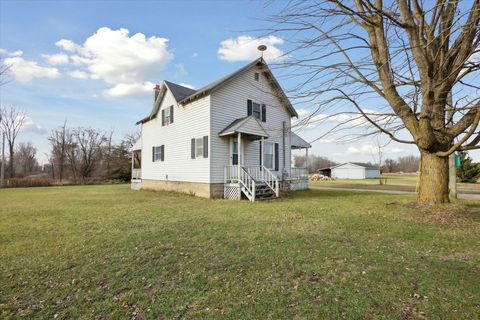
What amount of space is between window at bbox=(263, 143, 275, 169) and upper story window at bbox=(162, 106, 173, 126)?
21.3 feet

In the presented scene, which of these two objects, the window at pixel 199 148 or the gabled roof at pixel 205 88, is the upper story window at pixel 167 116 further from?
the window at pixel 199 148

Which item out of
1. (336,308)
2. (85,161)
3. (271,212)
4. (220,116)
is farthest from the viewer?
(85,161)

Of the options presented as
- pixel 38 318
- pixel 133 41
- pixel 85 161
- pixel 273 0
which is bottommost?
pixel 38 318

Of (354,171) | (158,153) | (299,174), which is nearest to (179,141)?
(158,153)

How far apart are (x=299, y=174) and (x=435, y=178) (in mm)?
10501

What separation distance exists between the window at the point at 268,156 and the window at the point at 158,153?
708cm

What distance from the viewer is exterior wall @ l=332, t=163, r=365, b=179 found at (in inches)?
2009

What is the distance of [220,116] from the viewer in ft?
44.3

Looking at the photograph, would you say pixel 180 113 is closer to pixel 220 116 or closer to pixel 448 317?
pixel 220 116

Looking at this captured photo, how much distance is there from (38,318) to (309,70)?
645 cm

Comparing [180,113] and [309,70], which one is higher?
[180,113]

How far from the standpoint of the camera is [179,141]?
1552cm

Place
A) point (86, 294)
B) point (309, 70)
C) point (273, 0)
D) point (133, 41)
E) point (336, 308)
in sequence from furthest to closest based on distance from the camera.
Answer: point (133, 41) < point (309, 70) < point (273, 0) < point (86, 294) < point (336, 308)

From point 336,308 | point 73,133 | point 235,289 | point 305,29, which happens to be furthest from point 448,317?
point 73,133
